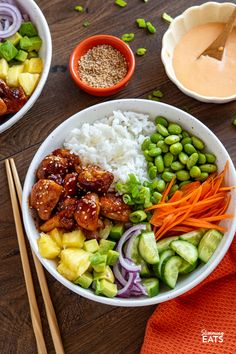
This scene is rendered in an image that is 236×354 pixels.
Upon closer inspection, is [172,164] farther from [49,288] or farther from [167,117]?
[49,288]

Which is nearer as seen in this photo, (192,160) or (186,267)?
(186,267)

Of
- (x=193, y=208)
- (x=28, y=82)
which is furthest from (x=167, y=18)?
(x=193, y=208)

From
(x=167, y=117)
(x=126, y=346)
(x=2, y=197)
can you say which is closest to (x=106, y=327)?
(x=126, y=346)

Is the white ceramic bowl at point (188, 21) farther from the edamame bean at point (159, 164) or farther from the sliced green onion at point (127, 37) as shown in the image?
the edamame bean at point (159, 164)

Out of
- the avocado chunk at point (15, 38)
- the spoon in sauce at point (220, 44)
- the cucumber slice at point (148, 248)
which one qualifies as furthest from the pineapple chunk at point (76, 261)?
the spoon in sauce at point (220, 44)

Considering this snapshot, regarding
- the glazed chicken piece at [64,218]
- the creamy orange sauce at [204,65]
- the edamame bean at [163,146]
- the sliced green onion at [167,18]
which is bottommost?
the glazed chicken piece at [64,218]

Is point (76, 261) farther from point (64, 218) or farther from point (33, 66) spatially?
point (33, 66)

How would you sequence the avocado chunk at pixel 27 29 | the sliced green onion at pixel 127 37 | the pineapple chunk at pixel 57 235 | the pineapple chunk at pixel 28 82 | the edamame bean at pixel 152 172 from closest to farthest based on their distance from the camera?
the pineapple chunk at pixel 57 235 < the edamame bean at pixel 152 172 < the pineapple chunk at pixel 28 82 < the avocado chunk at pixel 27 29 < the sliced green onion at pixel 127 37
